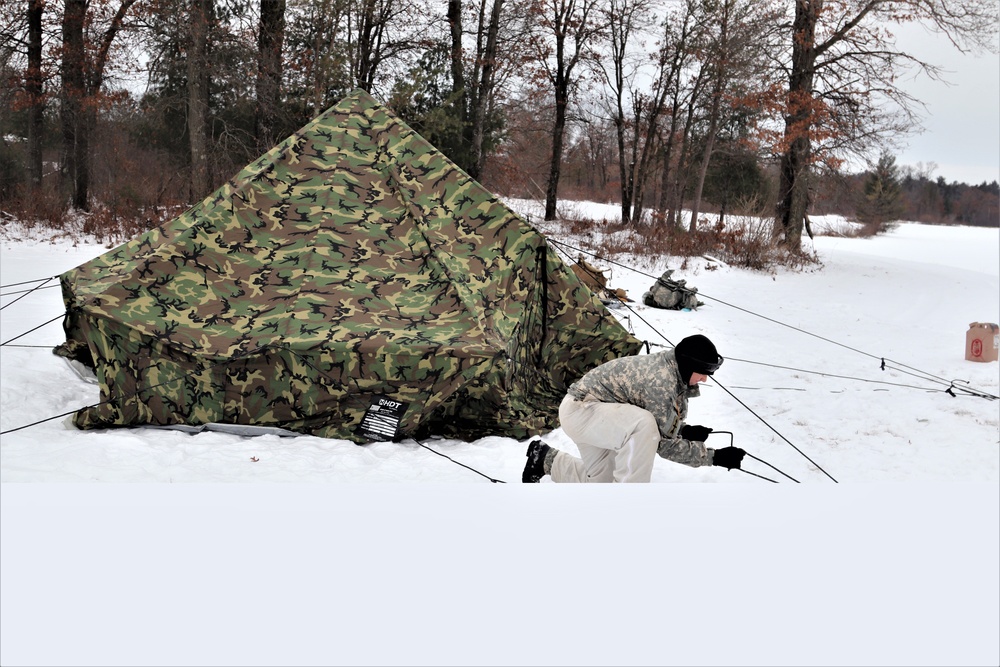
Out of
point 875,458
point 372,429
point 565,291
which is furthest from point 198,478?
point 875,458

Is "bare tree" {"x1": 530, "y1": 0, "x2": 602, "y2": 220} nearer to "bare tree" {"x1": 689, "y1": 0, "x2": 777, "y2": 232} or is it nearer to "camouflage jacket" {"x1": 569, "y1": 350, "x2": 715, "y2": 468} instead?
"bare tree" {"x1": 689, "y1": 0, "x2": 777, "y2": 232}

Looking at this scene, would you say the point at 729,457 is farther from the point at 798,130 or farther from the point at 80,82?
the point at 80,82

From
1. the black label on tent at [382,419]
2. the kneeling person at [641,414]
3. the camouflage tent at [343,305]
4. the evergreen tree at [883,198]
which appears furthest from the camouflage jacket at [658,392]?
the evergreen tree at [883,198]

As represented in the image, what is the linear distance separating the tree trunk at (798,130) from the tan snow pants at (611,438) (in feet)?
36.6

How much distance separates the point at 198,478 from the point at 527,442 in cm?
164

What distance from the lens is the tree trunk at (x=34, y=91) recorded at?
12.8 meters

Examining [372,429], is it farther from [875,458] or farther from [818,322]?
[818,322]

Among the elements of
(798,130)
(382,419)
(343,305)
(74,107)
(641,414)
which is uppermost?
(798,130)

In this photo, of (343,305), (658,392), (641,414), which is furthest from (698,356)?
(343,305)

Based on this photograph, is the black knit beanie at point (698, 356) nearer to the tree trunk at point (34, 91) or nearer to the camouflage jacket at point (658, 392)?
the camouflage jacket at point (658, 392)

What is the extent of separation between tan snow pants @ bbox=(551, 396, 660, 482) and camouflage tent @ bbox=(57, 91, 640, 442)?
35.0 inches

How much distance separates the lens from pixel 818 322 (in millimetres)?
8492

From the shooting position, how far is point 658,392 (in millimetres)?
3000

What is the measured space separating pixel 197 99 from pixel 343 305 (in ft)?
29.4
